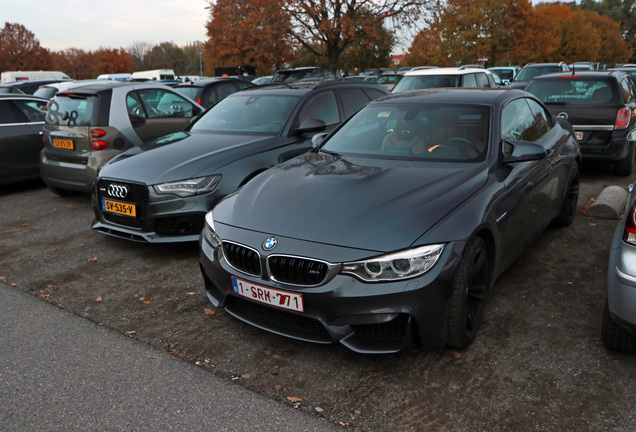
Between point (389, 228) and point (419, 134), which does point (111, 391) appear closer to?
point (389, 228)

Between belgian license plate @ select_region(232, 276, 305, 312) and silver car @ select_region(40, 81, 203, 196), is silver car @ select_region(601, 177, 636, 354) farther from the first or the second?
silver car @ select_region(40, 81, 203, 196)

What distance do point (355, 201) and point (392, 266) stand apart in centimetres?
61

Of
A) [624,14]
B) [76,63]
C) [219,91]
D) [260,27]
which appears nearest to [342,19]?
[260,27]

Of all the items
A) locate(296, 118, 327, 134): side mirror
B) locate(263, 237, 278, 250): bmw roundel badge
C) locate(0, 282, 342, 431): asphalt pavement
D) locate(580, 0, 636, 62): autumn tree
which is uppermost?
locate(580, 0, 636, 62): autumn tree

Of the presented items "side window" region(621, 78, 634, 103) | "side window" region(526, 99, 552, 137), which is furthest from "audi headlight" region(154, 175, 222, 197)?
"side window" region(621, 78, 634, 103)

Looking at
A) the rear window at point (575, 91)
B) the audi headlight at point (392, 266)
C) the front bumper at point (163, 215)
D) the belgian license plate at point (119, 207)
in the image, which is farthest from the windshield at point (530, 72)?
the audi headlight at point (392, 266)

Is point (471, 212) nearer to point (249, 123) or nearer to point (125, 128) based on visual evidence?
point (249, 123)

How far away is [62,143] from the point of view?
Answer: 24.3 ft

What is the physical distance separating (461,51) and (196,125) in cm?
3243

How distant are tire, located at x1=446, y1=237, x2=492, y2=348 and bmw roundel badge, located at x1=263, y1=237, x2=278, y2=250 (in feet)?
3.47

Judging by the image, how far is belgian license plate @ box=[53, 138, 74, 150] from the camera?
7.34 meters

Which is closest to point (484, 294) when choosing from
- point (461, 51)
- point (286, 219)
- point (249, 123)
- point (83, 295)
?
point (286, 219)

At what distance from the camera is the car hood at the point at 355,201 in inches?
126

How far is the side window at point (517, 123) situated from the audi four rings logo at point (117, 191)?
137 inches
